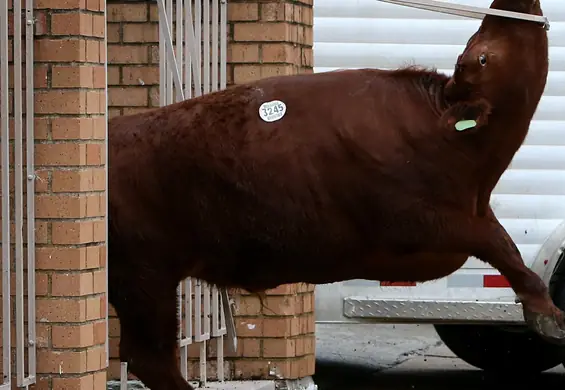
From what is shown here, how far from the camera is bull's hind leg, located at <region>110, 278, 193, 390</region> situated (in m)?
5.10

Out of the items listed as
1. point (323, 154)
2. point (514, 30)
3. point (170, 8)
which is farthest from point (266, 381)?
point (514, 30)

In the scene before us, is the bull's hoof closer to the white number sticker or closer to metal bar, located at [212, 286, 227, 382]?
the white number sticker

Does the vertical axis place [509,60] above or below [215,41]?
below

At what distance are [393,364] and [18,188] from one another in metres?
5.37

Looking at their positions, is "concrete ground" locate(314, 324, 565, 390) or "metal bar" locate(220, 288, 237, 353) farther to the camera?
"concrete ground" locate(314, 324, 565, 390)

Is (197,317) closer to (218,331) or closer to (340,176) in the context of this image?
(218,331)

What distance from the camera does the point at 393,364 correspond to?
975 centimetres

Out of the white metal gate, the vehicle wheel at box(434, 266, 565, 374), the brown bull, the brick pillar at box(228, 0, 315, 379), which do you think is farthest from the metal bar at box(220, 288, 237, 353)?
the vehicle wheel at box(434, 266, 565, 374)

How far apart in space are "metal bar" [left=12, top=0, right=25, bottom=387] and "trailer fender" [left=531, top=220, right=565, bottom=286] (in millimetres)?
3592

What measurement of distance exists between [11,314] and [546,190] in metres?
3.70

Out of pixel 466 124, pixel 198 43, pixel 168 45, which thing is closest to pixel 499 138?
pixel 466 124

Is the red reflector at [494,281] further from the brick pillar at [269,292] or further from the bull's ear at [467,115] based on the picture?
the bull's ear at [467,115]

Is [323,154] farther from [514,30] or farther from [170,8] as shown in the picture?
[170,8]

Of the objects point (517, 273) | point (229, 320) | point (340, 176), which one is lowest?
point (229, 320)
